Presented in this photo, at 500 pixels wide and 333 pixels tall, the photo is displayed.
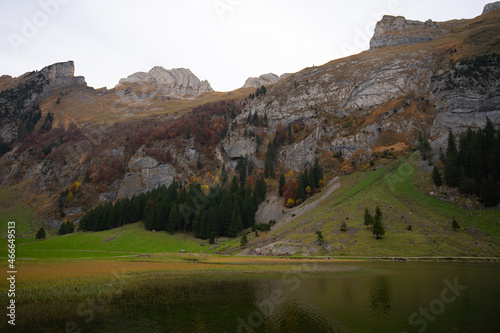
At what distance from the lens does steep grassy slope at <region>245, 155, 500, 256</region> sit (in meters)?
59.9

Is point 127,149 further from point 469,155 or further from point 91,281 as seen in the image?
point 469,155

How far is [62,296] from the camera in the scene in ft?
74.7

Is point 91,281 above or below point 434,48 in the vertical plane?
below

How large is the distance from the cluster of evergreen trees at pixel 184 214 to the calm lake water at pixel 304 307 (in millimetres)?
69706

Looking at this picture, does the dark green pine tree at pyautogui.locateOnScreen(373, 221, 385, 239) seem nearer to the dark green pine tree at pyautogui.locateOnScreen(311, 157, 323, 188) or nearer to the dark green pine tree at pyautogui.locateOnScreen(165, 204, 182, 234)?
the dark green pine tree at pyautogui.locateOnScreen(311, 157, 323, 188)

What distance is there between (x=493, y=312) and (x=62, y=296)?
3679cm

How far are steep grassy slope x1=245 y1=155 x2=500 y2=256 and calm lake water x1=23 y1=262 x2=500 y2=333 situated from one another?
103 ft

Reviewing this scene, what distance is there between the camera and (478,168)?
74.8 m

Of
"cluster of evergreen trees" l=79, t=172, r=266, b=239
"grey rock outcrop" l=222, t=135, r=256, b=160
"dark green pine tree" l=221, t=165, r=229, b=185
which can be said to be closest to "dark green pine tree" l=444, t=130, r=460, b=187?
"cluster of evergreen trees" l=79, t=172, r=266, b=239

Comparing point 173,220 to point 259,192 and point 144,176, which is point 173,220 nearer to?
point 259,192

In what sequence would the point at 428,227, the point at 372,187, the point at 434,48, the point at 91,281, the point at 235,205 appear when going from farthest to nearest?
the point at 434,48
the point at 235,205
the point at 372,187
the point at 428,227
the point at 91,281

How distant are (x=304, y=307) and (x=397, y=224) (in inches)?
2482

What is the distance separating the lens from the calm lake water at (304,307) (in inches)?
640

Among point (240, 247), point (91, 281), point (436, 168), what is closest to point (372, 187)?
point (436, 168)
